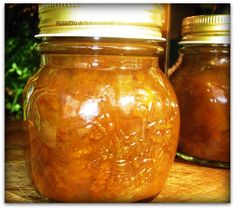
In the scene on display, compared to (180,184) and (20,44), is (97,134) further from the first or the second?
(20,44)

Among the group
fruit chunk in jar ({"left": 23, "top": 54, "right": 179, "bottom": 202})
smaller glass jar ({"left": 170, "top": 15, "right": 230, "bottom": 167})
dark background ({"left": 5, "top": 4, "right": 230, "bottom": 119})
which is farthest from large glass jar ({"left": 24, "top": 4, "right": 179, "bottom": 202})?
dark background ({"left": 5, "top": 4, "right": 230, "bottom": 119})

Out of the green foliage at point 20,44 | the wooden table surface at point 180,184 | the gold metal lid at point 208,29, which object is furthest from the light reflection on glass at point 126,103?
the green foliage at point 20,44

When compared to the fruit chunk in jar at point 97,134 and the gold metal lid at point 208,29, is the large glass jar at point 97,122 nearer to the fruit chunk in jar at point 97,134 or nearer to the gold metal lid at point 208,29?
the fruit chunk in jar at point 97,134

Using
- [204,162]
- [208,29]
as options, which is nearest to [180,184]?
[204,162]

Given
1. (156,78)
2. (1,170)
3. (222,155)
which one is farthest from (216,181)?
(1,170)

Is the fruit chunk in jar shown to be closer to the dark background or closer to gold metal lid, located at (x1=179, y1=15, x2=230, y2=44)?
gold metal lid, located at (x1=179, y1=15, x2=230, y2=44)
